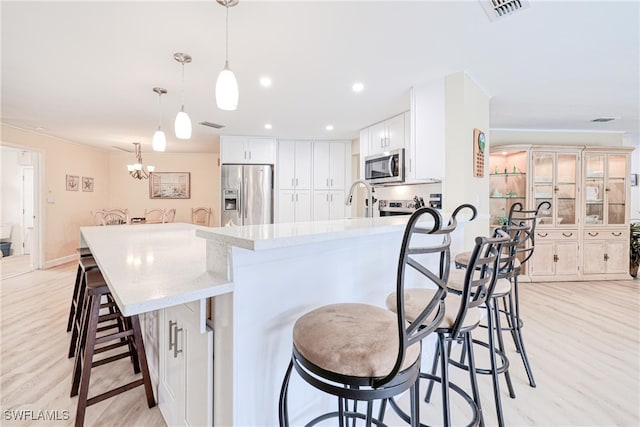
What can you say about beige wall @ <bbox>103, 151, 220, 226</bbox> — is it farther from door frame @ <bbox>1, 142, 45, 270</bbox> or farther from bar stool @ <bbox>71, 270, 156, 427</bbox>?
bar stool @ <bbox>71, 270, 156, 427</bbox>

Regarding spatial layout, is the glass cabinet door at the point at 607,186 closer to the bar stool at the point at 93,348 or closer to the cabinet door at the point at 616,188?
the cabinet door at the point at 616,188

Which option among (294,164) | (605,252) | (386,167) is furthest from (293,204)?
(605,252)

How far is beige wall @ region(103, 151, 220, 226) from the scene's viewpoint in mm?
7305

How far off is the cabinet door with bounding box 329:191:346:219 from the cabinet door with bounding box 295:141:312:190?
48 cm

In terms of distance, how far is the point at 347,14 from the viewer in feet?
6.05

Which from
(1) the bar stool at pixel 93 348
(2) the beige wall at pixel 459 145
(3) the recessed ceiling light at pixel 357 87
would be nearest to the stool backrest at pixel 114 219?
(1) the bar stool at pixel 93 348

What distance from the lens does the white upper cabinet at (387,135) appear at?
383 cm

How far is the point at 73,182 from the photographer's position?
19.7 ft

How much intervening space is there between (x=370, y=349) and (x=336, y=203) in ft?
15.6

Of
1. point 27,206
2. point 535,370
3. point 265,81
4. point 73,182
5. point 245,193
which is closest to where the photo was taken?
point 535,370

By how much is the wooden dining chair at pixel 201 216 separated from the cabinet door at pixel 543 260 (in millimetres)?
6752

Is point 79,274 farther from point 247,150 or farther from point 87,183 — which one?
point 87,183

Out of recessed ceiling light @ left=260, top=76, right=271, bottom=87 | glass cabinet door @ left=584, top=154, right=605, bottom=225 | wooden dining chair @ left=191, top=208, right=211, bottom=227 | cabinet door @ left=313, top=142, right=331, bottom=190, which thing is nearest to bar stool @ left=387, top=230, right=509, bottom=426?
recessed ceiling light @ left=260, top=76, right=271, bottom=87

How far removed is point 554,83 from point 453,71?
115 centimetres
